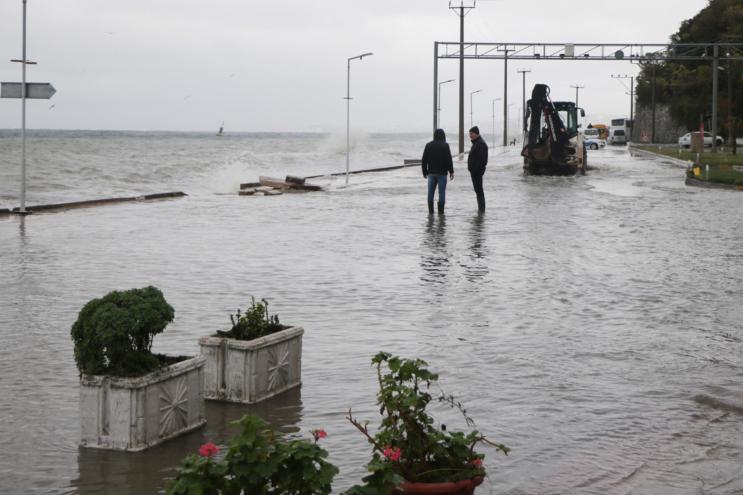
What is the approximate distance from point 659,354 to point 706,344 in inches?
28.2

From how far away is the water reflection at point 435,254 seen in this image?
14125 mm

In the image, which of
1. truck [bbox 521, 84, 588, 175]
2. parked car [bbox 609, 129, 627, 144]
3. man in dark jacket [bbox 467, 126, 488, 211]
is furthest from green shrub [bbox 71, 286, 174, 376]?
parked car [bbox 609, 129, 627, 144]

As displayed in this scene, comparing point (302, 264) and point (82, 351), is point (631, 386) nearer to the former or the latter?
point (82, 351)

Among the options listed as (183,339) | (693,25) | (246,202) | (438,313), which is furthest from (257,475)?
(693,25)

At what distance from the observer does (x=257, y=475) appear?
13.9 feet

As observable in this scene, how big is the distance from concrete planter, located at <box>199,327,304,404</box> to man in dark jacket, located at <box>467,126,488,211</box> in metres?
17.1

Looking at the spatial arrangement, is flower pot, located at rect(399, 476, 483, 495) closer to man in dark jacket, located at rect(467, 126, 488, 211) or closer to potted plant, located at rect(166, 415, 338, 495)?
potted plant, located at rect(166, 415, 338, 495)

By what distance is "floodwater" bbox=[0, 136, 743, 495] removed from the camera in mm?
6316

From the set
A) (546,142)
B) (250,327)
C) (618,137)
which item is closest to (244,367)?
(250,327)

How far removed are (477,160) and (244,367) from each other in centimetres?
1761

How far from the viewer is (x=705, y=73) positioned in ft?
278

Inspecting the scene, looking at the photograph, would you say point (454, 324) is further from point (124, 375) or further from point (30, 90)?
point (30, 90)

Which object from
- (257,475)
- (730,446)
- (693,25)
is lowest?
(730,446)

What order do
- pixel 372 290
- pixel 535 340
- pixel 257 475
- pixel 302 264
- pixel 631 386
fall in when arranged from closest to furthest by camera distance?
pixel 257 475 → pixel 631 386 → pixel 535 340 → pixel 372 290 → pixel 302 264
